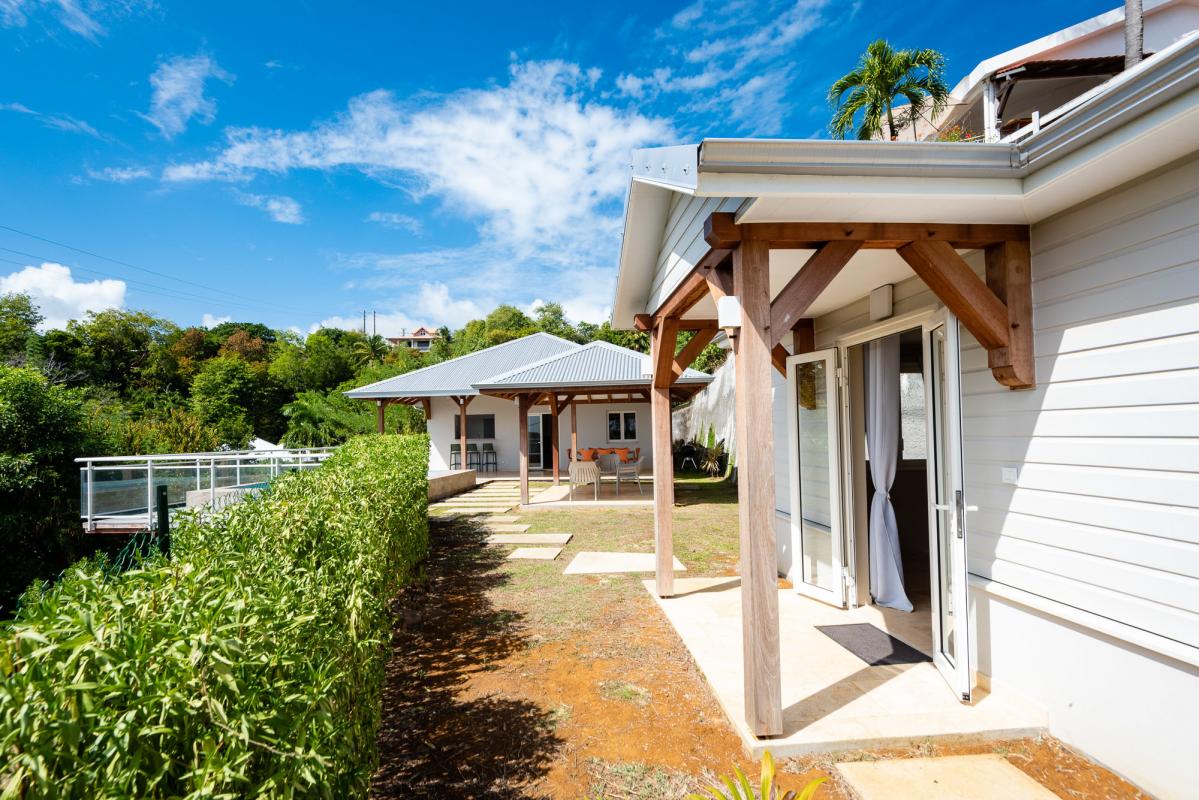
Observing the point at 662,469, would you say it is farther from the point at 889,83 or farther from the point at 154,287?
the point at 154,287

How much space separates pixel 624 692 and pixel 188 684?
9.92 feet

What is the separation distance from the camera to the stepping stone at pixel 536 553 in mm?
7652

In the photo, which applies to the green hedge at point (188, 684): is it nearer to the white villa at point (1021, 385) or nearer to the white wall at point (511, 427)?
the white villa at point (1021, 385)

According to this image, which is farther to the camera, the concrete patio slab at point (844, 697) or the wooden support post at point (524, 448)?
the wooden support post at point (524, 448)

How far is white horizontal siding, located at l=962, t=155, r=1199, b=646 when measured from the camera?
2.45m

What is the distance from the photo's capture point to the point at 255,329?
62.8m

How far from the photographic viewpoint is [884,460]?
16.0 ft

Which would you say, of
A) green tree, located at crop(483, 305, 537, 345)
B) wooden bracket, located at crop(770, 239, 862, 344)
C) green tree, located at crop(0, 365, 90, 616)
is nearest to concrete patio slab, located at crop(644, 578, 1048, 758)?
wooden bracket, located at crop(770, 239, 862, 344)

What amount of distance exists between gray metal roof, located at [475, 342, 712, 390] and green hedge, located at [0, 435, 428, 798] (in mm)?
9727

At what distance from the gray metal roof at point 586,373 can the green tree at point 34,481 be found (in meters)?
9.42

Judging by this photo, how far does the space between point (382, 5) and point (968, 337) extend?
1324 centimetres

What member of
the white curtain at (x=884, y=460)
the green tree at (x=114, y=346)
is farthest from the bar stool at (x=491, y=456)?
the green tree at (x=114, y=346)

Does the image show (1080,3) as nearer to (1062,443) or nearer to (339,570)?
(1062,443)

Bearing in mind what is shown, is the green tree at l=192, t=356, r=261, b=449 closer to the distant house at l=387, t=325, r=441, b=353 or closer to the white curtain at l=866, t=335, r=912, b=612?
the white curtain at l=866, t=335, r=912, b=612
